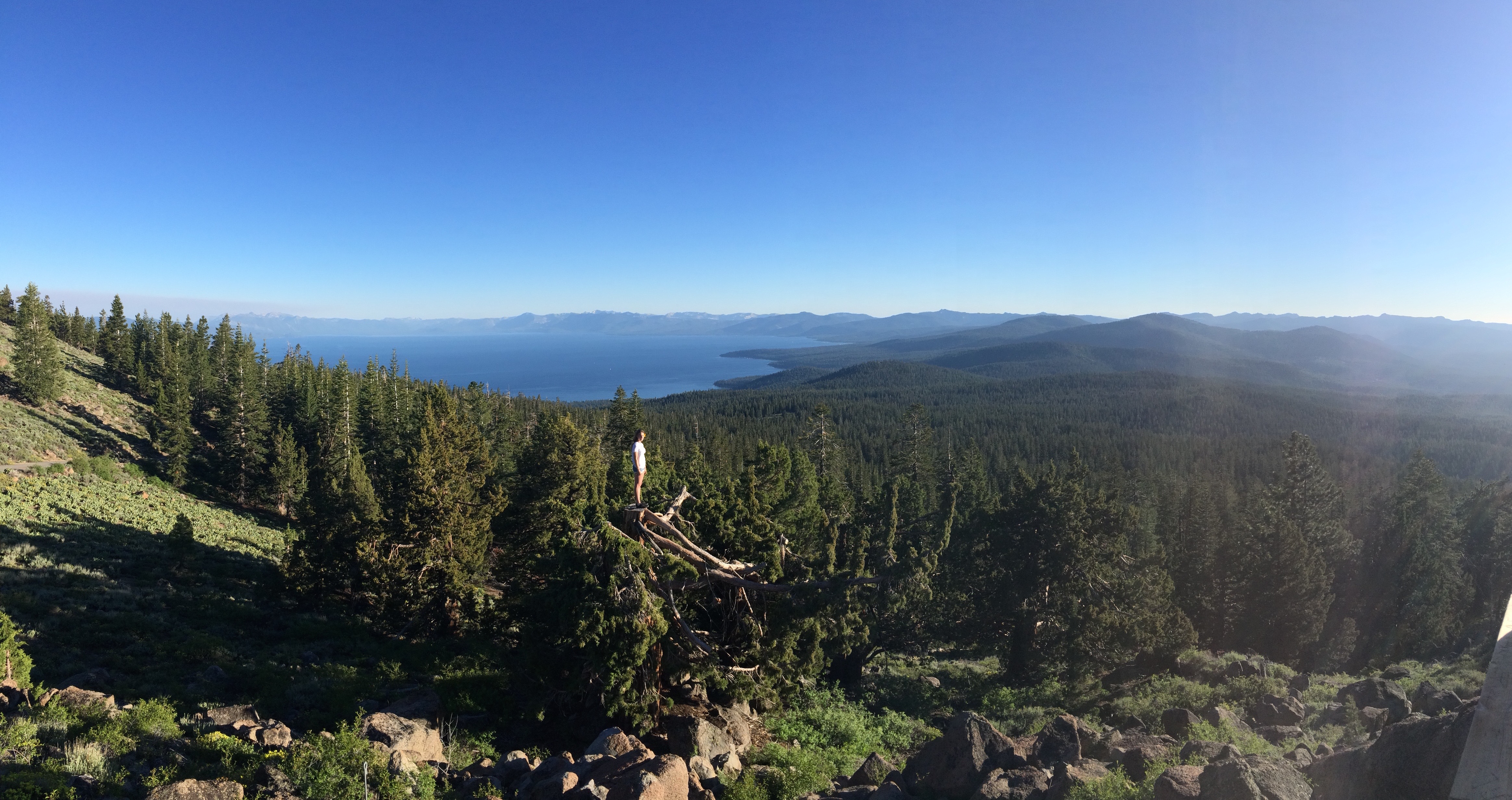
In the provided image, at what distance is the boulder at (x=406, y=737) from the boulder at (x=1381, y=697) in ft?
66.5

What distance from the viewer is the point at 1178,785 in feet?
29.6

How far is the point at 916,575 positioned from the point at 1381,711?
11.0 metres

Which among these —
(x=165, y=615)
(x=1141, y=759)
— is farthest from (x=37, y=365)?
(x=1141, y=759)

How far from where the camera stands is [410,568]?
20.9 metres

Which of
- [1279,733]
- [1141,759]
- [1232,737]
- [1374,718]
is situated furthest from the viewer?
[1279,733]

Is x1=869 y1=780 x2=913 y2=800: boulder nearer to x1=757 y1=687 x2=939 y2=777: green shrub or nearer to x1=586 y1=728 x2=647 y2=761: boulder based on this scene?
x1=757 y1=687 x2=939 y2=777: green shrub

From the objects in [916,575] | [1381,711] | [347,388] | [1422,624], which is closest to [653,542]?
[916,575]

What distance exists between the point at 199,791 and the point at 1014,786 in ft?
39.0

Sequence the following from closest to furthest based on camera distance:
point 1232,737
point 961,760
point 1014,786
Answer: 1. point 1014,786
2. point 961,760
3. point 1232,737

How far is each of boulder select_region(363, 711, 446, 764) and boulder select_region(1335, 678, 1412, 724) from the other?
798 inches

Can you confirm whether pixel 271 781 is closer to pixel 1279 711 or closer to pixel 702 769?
pixel 702 769

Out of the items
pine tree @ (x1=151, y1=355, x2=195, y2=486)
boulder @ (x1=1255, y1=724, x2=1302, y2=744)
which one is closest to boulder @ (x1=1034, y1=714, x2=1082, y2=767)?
boulder @ (x1=1255, y1=724, x2=1302, y2=744)

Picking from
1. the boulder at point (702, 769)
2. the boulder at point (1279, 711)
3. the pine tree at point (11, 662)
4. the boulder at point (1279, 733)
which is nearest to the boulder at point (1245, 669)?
the boulder at point (1279, 711)

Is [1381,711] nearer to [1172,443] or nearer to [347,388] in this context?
[347,388]
